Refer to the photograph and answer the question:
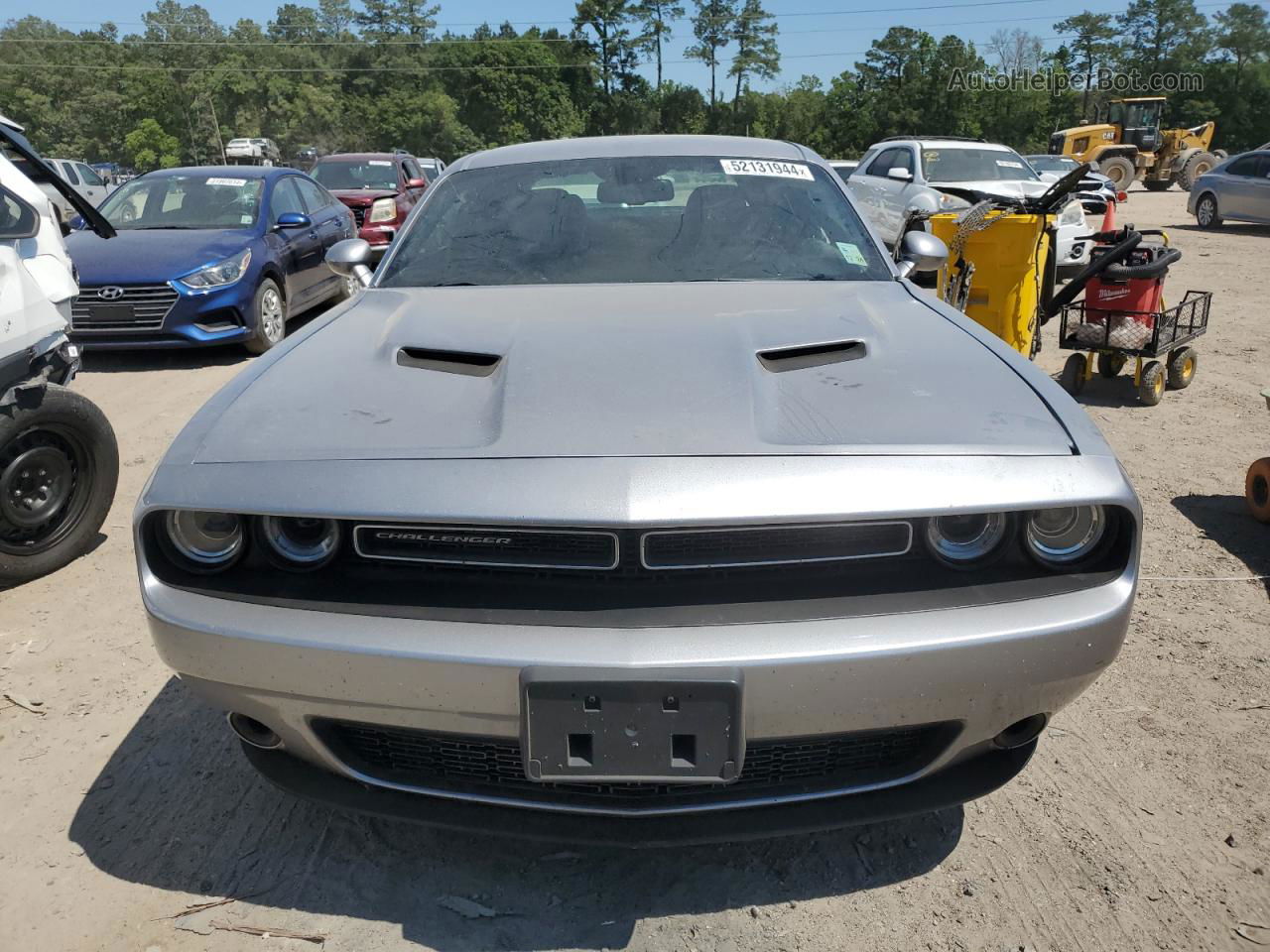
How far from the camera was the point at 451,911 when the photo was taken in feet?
6.76

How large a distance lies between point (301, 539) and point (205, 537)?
19cm

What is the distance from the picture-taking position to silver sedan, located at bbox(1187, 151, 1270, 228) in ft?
55.8

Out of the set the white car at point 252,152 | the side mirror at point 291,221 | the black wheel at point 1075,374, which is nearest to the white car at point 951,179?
the black wheel at point 1075,374

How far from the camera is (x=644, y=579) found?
5.99 feet

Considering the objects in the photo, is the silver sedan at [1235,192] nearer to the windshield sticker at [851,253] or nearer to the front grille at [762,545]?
the windshield sticker at [851,253]

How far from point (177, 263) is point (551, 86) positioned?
84099 millimetres

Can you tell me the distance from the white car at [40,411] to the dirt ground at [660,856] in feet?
2.41

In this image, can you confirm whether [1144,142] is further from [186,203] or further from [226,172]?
[186,203]

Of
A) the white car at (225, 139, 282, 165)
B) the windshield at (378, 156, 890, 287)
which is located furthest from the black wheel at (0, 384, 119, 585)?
the white car at (225, 139, 282, 165)

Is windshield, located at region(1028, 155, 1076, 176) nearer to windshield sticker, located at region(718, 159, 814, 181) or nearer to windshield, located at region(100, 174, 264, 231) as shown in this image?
windshield, located at region(100, 174, 264, 231)

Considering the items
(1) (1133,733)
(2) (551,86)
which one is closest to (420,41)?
(2) (551,86)

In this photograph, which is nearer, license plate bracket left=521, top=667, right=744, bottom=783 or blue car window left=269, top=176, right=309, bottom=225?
license plate bracket left=521, top=667, right=744, bottom=783

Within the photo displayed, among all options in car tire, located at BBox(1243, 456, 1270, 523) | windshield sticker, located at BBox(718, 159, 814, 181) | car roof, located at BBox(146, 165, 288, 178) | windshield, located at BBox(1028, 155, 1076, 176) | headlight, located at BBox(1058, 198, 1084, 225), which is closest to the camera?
windshield sticker, located at BBox(718, 159, 814, 181)

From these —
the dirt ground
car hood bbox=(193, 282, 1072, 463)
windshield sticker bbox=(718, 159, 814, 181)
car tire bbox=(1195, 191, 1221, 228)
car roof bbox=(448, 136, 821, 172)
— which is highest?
car roof bbox=(448, 136, 821, 172)
